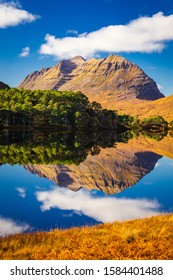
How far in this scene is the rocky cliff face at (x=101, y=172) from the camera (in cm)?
4689

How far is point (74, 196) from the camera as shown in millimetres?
38656

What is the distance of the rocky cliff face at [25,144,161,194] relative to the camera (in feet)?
154

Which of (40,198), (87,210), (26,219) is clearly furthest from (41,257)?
(40,198)

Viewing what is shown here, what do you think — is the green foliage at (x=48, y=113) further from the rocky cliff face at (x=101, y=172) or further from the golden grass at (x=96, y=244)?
the golden grass at (x=96, y=244)

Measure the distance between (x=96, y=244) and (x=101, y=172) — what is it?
45.7 metres

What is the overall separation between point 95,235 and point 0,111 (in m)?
135

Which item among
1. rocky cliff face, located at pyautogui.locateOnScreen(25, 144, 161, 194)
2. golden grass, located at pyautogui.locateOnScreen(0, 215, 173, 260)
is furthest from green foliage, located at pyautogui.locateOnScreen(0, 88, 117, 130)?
golden grass, located at pyautogui.locateOnScreen(0, 215, 173, 260)

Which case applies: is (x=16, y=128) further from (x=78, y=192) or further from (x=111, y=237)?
(x=111, y=237)

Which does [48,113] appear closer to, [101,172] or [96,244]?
[101,172]

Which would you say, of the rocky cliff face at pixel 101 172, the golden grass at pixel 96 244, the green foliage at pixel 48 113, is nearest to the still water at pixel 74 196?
the rocky cliff face at pixel 101 172

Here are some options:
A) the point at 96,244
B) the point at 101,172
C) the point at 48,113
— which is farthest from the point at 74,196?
the point at 48,113

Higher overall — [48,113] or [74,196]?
[48,113]
